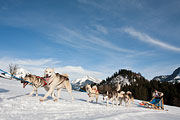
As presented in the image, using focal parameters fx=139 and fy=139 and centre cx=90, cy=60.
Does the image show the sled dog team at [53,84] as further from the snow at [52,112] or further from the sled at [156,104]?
the sled at [156,104]

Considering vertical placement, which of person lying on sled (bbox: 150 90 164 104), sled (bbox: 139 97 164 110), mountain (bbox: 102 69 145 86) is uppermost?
mountain (bbox: 102 69 145 86)

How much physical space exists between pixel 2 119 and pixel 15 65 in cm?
6317

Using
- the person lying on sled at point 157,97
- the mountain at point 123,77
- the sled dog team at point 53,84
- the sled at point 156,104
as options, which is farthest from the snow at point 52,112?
the mountain at point 123,77

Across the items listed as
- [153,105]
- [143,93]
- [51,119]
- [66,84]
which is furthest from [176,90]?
[51,119]

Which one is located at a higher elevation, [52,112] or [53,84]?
[53,84]

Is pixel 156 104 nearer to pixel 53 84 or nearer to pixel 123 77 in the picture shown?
pixel 53 84

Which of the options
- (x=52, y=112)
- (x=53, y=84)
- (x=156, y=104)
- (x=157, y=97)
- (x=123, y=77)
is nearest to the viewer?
(x=52, y=112)

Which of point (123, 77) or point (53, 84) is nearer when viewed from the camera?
point (53, 84)

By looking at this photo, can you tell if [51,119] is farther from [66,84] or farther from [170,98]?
[170,98]

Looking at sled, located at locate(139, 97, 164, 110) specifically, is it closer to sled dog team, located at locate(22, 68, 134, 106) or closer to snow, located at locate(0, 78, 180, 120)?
sled dog team, located at locate(22, 68, 134, 106)

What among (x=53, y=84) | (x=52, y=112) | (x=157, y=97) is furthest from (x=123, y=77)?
(x=52, y=112)

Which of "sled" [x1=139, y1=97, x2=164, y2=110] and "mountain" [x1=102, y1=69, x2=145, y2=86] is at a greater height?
"mountain" [x1=102, y1=69, x2=145, y2=86]

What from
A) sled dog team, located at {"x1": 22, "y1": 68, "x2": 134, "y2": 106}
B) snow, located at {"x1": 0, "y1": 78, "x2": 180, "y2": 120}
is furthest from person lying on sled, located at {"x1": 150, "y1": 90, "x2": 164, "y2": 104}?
snow, located at {"x1": 0, "y1": 78, "x2": 180, "y2": 120}

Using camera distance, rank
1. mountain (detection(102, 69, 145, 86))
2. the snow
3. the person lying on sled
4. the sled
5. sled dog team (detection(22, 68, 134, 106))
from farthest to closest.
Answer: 1. mountain (detection(102, 69, 145, 86))
2. the person lying on sled
3. the sled
4. sled dog team (detection(22, 68, 134, 106))
5. the snow
